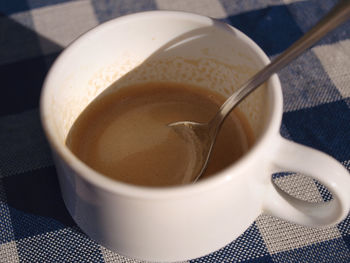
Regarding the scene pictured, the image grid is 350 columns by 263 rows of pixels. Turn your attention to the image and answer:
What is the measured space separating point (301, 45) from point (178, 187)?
0.67 feet

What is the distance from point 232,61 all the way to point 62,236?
32 centimetres

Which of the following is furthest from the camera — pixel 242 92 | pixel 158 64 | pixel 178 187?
pixel 158 64

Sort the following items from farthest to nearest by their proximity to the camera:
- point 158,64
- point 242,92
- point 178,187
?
point 158,64, point 242,92, point 178,187

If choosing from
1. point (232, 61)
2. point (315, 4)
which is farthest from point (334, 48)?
point (232, 61)

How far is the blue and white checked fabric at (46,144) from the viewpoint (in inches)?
22.5

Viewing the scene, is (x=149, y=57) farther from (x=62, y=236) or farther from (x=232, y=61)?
(x=62, y=236)

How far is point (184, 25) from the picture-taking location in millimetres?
557

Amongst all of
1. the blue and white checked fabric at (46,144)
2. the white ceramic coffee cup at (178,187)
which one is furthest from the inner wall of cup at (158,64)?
the blue and white checked fabric at (46,144)

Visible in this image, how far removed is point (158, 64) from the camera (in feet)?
2.09

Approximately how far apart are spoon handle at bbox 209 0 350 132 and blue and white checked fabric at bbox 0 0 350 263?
0.17 m

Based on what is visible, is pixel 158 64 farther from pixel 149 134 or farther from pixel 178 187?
pixel 178 187

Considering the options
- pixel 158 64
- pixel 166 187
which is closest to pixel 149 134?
pixel 158 64

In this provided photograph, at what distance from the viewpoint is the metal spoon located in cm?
45

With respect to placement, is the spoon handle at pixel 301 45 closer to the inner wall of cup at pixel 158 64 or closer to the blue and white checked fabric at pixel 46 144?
the inner wall of cup at pixel 158 64
